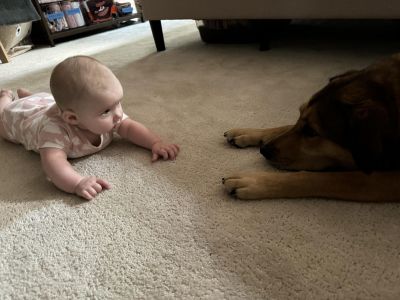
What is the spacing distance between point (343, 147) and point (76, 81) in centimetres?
74

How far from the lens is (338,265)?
0.68 m

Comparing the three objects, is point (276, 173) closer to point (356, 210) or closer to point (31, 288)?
point (356, 210)

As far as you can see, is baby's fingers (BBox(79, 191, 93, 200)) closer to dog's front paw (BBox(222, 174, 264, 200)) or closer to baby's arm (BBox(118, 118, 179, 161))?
baby's arm (BBox(118, 118, 179, 161))

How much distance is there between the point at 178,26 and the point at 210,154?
8.67 feet

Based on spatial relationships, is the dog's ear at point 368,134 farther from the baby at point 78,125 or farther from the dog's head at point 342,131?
the baby at point 78,125

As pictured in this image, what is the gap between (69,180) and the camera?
0.98m

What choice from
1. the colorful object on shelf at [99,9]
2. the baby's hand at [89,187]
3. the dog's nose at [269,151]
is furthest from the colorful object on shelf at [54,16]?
the dog's nose at [269,151]

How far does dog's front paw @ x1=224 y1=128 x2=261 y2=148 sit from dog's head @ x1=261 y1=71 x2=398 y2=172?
0.13m

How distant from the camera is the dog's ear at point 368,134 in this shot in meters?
0.72

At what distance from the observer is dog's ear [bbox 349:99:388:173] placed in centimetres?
72

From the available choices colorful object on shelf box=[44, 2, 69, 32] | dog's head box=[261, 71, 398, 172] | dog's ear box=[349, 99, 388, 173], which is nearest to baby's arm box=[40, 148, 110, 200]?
dog's head box=[261, 71, 398, 172]

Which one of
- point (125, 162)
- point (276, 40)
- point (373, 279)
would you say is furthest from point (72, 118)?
point (276, 40)

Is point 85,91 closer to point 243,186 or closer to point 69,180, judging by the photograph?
point 69,180

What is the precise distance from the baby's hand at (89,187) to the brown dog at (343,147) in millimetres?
361
